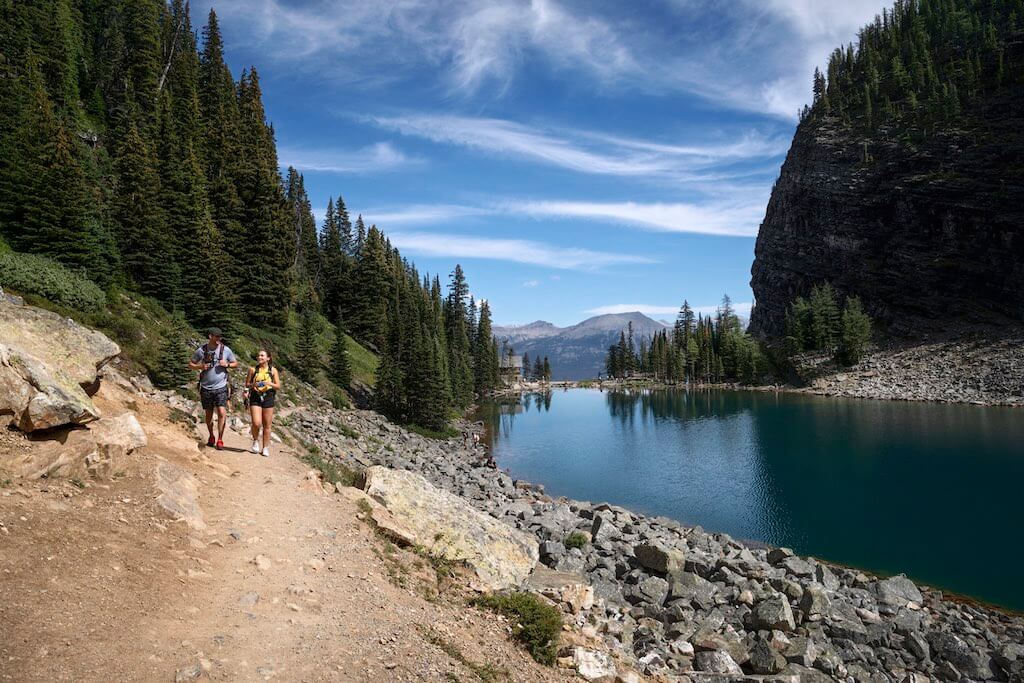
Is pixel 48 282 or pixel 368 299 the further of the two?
pixel 368 299

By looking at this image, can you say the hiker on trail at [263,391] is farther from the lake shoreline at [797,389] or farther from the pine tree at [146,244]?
the lake shoreline at [797,389]

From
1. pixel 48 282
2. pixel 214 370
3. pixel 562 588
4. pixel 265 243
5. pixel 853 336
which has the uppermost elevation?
pixel 265 243

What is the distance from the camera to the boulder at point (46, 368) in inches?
389

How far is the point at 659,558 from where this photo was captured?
19594 millimetres

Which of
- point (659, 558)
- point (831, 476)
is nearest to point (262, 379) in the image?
point (659, 558)

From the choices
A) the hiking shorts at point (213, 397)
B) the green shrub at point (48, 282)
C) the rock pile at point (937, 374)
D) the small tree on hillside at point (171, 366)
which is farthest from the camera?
the rock pile at point (937, 374)

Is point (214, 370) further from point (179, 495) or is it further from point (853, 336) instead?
point (853, 336)

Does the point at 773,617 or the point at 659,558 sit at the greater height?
the point at 659,558

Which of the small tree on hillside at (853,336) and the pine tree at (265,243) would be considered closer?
the pine tree at (265,243)

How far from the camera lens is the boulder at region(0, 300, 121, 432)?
9883mm

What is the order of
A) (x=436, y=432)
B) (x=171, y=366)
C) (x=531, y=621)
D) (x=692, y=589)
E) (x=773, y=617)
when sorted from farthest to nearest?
(x=436, y=432), (x=171, y=366), (x=692, y=589), (x=773, y=617), (x=531, y=621)

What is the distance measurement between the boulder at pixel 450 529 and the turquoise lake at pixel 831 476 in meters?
21.5

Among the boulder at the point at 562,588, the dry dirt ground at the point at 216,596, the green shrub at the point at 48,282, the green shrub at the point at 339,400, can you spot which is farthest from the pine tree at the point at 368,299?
the dry dirt ground at the point at 216,596

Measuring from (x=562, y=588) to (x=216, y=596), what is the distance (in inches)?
366
